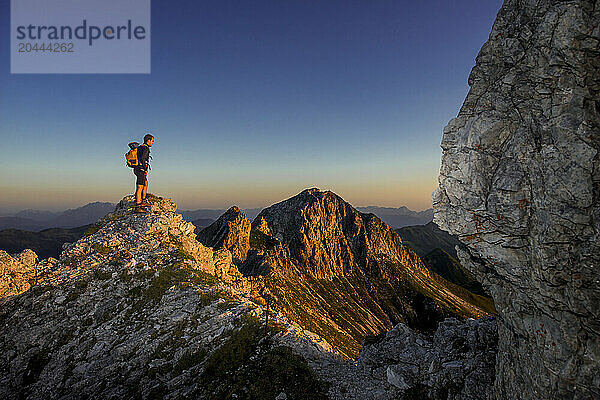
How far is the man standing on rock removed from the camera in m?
29.8

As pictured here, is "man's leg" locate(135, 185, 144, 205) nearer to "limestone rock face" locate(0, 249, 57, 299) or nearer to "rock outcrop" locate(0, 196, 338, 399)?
"rock outcrop" locate(0, 196, 338, 399)

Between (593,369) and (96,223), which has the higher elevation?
(96,223)

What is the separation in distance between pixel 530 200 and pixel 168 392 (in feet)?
79.0

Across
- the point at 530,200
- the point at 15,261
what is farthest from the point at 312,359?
the point at 15,261

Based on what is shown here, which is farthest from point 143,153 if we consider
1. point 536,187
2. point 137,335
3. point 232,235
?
point 232,235

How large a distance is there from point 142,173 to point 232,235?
11250 cm

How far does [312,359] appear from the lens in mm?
21734

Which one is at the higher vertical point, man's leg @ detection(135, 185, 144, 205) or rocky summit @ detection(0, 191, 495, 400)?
man's leg @ detection(135, 185, 144, 205)

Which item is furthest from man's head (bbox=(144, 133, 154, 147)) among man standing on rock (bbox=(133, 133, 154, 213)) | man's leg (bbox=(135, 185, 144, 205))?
man's leg (bbox=(135, 185, 144, 205))

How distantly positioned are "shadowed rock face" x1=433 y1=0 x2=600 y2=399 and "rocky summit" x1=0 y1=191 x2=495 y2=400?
18.9 ft

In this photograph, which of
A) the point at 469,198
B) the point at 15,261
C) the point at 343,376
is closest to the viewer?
the point at 469,198

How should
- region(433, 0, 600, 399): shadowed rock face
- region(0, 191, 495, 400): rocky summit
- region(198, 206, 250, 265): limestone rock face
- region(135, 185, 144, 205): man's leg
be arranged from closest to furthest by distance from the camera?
region(433, 0, 600, 399): shadowed rock face
region(0, 191, 495, 400): rocky summit
region(135, 185, 144, 205): man's leg
region(198, 206, 250, 265): limestone rock face

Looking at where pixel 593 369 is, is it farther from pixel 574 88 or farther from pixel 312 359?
pixel 312 359

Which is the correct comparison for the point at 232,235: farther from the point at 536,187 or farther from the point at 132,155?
the point at 536,187
